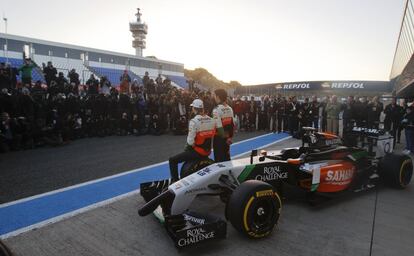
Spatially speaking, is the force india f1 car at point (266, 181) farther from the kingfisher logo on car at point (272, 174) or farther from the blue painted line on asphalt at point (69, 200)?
the blue painted line on asphalt at point (69, 200)

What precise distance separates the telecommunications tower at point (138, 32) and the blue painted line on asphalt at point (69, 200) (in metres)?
71.7

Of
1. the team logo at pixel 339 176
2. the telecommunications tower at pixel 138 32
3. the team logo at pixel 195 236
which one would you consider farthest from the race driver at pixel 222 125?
the telecommunications tower at pixel 138 32


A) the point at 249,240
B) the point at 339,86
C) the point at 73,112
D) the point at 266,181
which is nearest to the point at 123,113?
the point at 73,112

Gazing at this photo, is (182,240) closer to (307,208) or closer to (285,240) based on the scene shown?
(285,240)

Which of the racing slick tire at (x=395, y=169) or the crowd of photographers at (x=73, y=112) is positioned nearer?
the racing slick tire at (x=395, y=169)

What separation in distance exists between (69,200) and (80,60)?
36.2m

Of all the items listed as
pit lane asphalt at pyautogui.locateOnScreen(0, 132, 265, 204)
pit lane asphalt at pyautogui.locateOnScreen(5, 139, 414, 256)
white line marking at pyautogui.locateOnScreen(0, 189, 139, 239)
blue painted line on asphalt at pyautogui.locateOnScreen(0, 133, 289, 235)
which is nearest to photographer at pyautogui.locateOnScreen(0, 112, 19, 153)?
pit lane asphalt at pyautogui.locateOnScreen(0, 132, 265, 204)

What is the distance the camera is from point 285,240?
374cm

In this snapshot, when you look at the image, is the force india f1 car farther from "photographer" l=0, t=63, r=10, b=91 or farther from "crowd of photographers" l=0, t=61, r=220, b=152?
"photographer" l=0, t=63, r=10, b=91

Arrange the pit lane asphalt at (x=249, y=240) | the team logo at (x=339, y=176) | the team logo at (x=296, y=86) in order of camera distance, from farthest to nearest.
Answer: the team logo at (x=296, y=86), the team logo at (x=339, y=176), the pit lane asphalt at (x=249, y=240)

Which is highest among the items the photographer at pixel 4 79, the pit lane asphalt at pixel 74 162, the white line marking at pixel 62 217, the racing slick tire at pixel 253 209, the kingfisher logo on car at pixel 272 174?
the photographer at pixel 4 79

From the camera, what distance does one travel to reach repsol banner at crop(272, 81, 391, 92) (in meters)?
36.9

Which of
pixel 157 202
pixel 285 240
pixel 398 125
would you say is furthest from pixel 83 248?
pixel 398 125

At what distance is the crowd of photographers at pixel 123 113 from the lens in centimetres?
966
